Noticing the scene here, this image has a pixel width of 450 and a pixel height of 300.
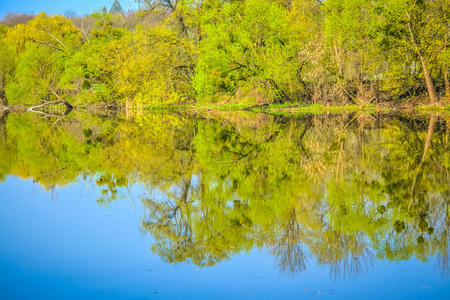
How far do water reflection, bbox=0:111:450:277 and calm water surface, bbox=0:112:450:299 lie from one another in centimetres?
2

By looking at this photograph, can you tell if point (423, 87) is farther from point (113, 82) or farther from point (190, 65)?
point (113, 82)

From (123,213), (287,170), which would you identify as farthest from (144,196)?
(287,170)

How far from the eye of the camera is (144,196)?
732 cm

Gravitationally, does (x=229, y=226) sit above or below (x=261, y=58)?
below

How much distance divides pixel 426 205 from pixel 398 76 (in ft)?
74.9

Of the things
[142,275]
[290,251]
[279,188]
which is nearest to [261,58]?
[279,188]

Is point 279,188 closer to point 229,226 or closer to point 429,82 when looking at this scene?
point 229,226

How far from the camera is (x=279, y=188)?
7.72 m

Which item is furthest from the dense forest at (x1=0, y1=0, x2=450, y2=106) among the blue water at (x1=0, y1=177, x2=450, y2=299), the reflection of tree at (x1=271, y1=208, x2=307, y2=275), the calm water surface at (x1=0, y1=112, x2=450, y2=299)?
the blue water at (x1=0, y1=177, x2=450, y2=299)

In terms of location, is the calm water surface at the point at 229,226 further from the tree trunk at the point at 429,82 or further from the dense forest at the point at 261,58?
the dense forest at the point at 261,58

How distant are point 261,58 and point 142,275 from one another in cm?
2870

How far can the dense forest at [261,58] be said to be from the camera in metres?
27.6

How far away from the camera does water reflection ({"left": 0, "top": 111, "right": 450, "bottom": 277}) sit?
4.98 metres

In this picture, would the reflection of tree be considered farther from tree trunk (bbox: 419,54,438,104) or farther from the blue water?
tree trunk (bbox: 419,54,438,104)
